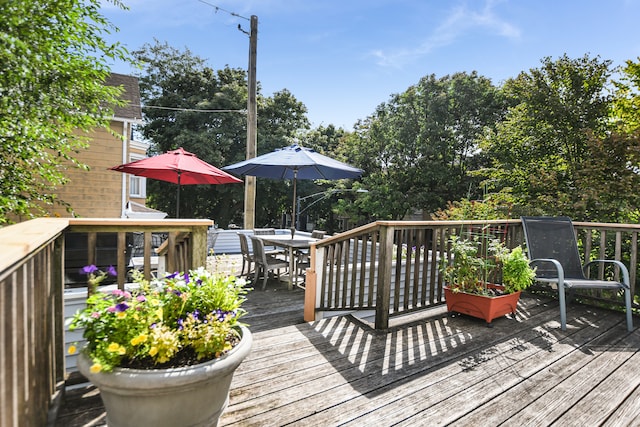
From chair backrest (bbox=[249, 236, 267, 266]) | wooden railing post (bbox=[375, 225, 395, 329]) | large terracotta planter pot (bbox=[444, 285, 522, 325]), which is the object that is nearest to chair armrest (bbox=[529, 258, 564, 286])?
large terracotta planter pot (bbox=[444, 285, 522, 325])

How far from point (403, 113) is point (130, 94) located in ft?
37.3

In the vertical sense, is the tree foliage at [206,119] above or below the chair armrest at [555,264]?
above

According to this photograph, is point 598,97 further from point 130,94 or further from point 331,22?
point 130,94

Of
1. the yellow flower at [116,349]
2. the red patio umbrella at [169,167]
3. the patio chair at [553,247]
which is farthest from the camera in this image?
the red patio umbrella at [169,167]

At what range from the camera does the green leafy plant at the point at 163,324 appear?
1.39 metres

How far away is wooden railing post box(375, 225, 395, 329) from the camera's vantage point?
3.00 meters

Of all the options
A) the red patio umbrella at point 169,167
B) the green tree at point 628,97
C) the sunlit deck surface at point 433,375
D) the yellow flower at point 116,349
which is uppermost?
the green tree at point 628,97

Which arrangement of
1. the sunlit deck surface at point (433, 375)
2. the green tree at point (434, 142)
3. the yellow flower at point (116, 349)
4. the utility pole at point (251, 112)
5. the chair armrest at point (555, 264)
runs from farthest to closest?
the green tree at point (434, 142)
the utility pole at point (251, 112)
the chair armrest at point (555, 264)
the sunlit deck surface at point (433, 375)
the yellow flower at point (116, 349)

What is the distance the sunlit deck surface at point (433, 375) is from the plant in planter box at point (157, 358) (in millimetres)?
458

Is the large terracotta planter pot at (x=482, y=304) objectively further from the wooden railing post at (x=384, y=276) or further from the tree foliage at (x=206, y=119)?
the tree foliage at (x=206, y=119)

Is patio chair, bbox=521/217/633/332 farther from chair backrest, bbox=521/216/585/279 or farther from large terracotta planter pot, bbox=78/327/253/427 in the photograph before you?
large terracotta planter pot, bbox=78/327/253/427

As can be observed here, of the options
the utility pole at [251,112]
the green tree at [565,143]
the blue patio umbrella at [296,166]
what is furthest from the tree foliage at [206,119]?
the green tree at [565,143]

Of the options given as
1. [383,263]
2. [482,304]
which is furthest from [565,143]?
[383,263]

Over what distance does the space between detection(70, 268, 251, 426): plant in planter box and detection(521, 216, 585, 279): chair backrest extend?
3.43 meters
